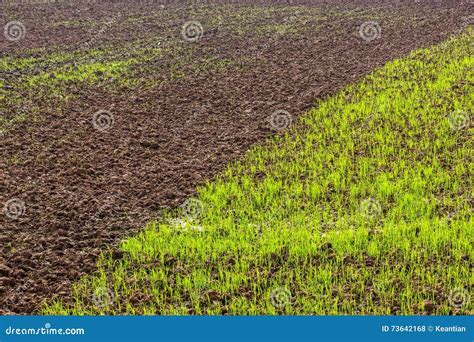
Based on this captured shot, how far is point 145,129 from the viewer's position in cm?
1340

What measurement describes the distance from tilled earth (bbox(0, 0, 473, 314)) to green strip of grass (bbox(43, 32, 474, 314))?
1.73 feet

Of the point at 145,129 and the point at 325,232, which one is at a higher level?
the point at 145,129

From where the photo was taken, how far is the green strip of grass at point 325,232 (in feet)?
23.6

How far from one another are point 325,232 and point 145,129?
568cm

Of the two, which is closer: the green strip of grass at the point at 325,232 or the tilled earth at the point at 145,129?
the green strip of grass at the point at 325,232

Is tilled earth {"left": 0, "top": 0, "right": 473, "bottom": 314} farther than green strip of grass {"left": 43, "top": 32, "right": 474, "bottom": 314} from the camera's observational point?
Yes

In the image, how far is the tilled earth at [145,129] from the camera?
29.0 feet

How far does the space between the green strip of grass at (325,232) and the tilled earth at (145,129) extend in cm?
53

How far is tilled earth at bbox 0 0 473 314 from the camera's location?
29.0ft

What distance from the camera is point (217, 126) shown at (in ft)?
44.3

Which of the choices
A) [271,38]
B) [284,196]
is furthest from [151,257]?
[271,38]

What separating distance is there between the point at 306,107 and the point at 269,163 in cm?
308

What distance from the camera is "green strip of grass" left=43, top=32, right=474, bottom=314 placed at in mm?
7191

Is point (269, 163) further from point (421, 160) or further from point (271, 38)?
point (271, 38)
